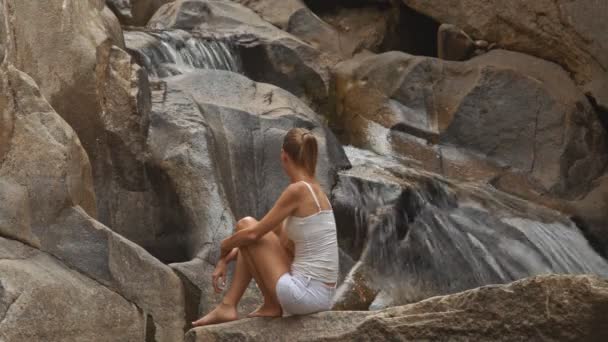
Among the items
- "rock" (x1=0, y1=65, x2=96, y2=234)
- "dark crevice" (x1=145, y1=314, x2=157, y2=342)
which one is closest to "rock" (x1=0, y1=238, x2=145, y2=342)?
"dark crevice" (x1=145, y1=314, x2=157, y2=342)

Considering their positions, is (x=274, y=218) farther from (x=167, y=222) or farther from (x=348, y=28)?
(x=348, y=28)

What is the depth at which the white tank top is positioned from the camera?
578cm

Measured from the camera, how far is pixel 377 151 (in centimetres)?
1231

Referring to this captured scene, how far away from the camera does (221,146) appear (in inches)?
370

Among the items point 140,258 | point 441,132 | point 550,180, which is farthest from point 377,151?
point 140,258

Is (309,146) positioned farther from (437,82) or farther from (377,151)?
(437,82)

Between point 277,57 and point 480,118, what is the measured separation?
2.43m

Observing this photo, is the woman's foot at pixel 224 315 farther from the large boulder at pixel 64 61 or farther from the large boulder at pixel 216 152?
the large boulder at pixel 64 61

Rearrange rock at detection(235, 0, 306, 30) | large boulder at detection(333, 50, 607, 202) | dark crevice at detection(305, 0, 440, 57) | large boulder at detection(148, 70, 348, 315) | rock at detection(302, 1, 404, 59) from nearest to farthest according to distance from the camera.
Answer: large boulder at detection(148, 70, 348, 315)
large boulder at detection(333, 50, 607, 202)
rock at detection(235, 0, 306, 30)
rock at detection(302, 1, 404, 59)
dark crevice at detection(305, 0, 440, 57)

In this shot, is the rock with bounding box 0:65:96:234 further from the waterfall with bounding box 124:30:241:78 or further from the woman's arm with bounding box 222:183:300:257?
the waterfall with bounding box 124:30:241:78

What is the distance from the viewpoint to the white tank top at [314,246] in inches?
227

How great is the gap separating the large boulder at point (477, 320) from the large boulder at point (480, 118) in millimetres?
6799

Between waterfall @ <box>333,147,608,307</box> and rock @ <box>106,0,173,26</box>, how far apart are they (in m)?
4.67

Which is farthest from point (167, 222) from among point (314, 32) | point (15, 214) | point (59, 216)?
point (314, 32)
